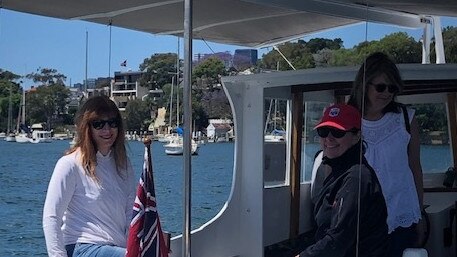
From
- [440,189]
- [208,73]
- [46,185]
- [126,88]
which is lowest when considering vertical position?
[46,185]

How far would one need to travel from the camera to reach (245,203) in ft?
18.7

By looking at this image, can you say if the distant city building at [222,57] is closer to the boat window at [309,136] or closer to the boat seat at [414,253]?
the boat window at [309,136]

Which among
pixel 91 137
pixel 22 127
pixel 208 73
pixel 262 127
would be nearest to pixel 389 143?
pixel 91 137

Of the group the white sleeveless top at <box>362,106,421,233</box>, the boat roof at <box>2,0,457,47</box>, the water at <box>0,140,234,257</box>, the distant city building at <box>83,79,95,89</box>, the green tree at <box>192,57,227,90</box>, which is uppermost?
the boat roof at <box>2,0,457,47</box>

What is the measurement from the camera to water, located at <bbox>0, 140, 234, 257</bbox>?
23.3ft

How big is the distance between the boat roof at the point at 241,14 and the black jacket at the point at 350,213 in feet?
5.36

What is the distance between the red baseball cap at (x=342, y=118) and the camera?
3486 mm

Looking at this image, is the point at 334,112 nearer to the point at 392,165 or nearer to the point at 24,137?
the point at 392,165

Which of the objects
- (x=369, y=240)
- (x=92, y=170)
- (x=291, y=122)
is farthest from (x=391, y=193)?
(x=291, y=122)

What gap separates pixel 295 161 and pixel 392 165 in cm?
203

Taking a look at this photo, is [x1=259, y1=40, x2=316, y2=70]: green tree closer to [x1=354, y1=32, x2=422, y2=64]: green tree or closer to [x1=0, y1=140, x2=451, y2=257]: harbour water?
[x1=354, y1=32, x2=422, y2=64]: green tree

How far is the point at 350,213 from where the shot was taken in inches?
126

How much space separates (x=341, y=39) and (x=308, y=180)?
1.71 meters

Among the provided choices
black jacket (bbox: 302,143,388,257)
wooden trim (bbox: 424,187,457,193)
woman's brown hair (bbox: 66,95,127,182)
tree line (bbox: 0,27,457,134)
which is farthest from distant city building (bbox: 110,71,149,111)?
wooden trim (bbox: 424,187,457,193)
